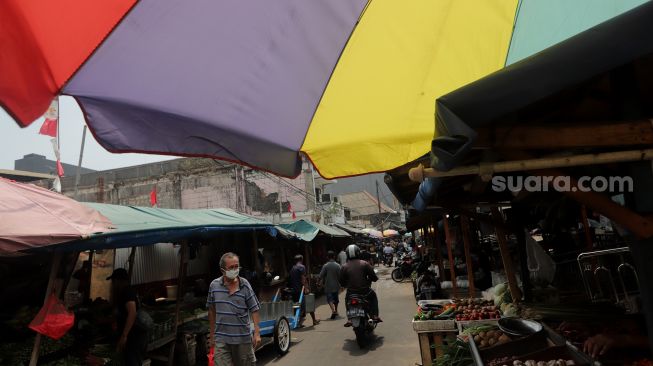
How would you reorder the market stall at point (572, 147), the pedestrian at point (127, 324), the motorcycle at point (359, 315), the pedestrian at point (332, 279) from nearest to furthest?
the market stall at point (572, 147) → the pedestrian at point (127, 324) → the motorcycle at point (359, 315) → the pedestrian at point (332, 279)

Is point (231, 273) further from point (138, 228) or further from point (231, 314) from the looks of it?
point (138, 228)

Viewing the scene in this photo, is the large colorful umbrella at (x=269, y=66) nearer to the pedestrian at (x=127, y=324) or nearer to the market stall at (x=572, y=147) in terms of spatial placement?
the market stall at (x=572, y=147)

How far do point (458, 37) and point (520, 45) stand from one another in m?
0.47

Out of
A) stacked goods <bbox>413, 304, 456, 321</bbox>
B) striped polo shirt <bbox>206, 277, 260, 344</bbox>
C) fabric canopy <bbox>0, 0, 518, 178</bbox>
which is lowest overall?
stacked goods <bbox>413, 304, 456, 321</bbox>

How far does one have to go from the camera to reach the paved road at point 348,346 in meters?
6.76

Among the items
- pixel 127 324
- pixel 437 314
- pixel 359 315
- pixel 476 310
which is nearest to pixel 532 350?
pixel 476 310

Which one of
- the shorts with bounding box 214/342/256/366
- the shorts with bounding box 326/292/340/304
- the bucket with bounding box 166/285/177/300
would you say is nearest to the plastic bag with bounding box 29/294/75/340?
the shorts with bounding box 214/342/256/366

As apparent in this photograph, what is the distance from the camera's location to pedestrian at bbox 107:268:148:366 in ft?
18.2

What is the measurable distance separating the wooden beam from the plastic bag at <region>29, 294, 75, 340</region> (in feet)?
16.6

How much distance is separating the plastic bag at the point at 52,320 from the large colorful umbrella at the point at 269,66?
3692 millimetres

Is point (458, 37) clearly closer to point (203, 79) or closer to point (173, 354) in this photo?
point (203, 79)

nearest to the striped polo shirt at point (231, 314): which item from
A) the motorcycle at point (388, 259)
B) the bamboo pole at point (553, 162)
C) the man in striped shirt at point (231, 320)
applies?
the man in striped shirt at point (231, 320)

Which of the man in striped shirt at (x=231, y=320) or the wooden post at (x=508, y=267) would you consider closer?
the man in striped shirt at (x=231, y=320)

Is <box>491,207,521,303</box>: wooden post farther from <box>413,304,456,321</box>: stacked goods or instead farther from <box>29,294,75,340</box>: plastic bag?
<box>29,294,75,340</box>: plastic bag
